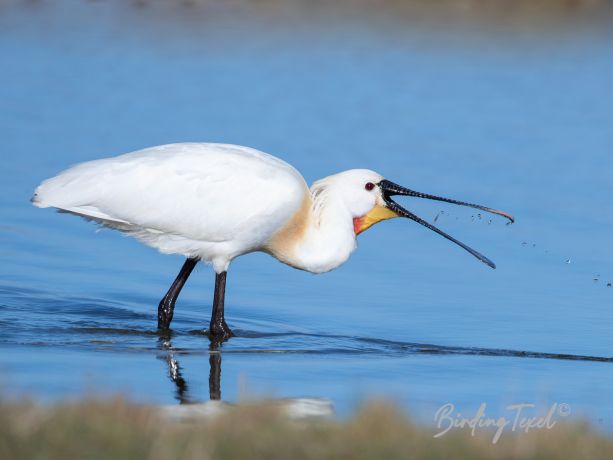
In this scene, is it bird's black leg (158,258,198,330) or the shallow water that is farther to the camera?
bird's black leg (158,258,198,330)

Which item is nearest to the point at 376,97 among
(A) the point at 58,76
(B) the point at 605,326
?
(A) the point at 58,76

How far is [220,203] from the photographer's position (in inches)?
372

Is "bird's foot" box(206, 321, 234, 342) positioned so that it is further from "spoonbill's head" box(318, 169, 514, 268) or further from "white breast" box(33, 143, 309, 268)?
A: "spoonbill's head" box(318, 169, 514, 268)

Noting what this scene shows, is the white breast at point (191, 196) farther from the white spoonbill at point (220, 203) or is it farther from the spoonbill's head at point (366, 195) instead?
the spoonbill's head at point (366, 195)

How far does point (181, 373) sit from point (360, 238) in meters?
4.53

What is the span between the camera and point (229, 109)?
17.6 metres

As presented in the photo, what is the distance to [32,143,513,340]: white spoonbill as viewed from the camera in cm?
945

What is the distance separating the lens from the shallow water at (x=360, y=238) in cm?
891

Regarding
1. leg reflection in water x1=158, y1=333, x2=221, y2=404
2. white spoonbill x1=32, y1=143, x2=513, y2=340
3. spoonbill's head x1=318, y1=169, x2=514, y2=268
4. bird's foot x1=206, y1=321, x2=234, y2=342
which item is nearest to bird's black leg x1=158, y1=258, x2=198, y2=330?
leg reflection in water x1=158, y1=333, x2=221, y2=404

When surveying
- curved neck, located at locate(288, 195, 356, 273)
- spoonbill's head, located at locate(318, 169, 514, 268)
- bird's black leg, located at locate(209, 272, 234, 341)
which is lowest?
bird's black leg, located at locate(209, 272, 234, 341)

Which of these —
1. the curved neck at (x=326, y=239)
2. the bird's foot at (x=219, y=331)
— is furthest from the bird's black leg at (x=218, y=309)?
the curved neck at (x=326, y=239)

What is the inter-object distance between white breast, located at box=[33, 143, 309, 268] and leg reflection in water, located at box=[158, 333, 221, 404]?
2.03ft

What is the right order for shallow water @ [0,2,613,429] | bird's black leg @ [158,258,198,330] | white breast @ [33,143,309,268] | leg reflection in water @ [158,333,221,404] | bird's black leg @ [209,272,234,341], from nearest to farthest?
leg reflection in water @ [158,333,221,404] → shallow water @ [0,2,613,429] → white breast @ [33,143,309,268] → bird's black leg @ [209,272,234,341] → bird's black leg @ [158,258,198,330]

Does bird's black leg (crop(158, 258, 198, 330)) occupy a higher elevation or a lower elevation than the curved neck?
lower
